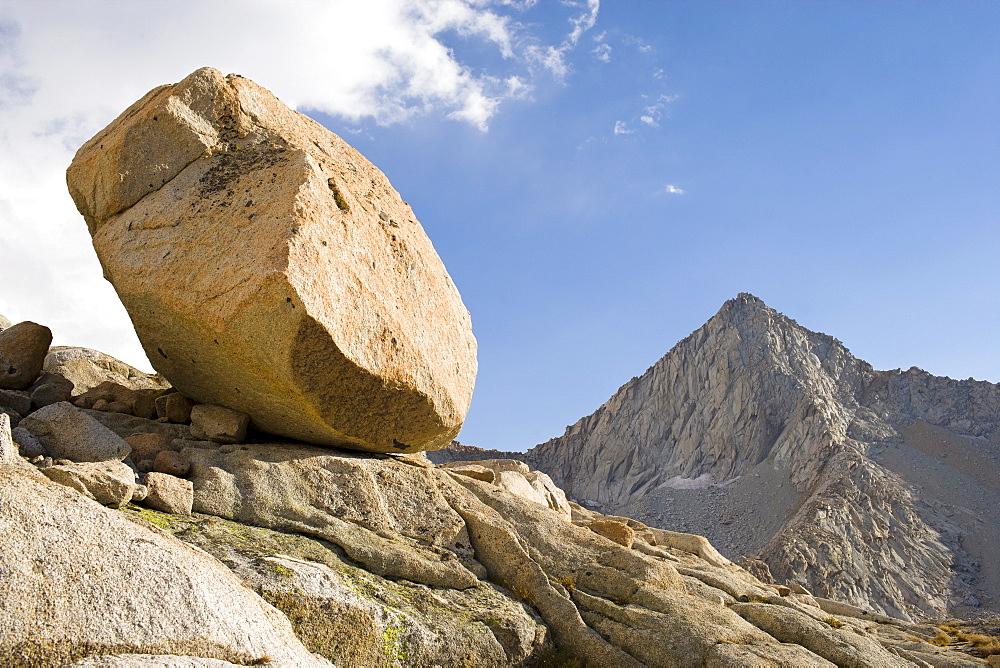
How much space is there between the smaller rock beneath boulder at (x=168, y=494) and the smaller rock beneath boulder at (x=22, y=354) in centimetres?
Result: 496

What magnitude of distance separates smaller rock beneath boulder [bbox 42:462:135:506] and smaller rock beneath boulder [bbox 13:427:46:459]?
117 centimetres

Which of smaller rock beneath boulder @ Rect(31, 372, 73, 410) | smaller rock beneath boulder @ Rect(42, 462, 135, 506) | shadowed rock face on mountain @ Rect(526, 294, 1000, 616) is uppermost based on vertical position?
shadowed rock face on mountain @ Rect(526, 294, 1000, 616)

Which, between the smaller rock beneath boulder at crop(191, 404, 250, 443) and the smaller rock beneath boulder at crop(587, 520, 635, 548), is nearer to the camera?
the smaller rock beneath boulder at crop(191, 404, 250, 443)

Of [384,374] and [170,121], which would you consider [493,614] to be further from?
[170,121]

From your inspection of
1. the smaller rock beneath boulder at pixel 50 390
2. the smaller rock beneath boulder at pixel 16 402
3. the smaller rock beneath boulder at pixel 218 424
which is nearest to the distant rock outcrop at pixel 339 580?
the smaller rock beneath boulder at pixel 218 424

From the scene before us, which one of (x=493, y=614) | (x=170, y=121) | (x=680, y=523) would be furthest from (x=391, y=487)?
(x=680, y=523)

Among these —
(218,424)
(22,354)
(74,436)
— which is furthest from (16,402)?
(218,424)

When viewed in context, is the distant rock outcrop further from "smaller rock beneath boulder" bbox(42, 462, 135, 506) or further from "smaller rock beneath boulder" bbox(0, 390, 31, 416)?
"smaller rock beneath boulder" bbox(0, 390, 31, 416)

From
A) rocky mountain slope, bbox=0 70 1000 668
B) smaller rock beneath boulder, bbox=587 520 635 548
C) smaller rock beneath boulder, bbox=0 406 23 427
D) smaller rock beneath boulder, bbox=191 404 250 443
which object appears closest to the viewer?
rocky mountain slope, bbox=0 70 1000 668

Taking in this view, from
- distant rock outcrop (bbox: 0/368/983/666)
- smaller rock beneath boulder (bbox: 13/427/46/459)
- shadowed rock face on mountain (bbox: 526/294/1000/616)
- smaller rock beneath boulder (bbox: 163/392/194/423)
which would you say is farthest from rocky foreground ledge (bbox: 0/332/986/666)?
shadowed rock face on mountain (bbox: 526/294/1000/616)

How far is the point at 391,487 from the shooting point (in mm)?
12445

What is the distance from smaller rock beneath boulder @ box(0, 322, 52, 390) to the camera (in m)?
13.1

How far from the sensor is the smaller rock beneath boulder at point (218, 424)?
12180 mm

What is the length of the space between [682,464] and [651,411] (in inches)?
517
